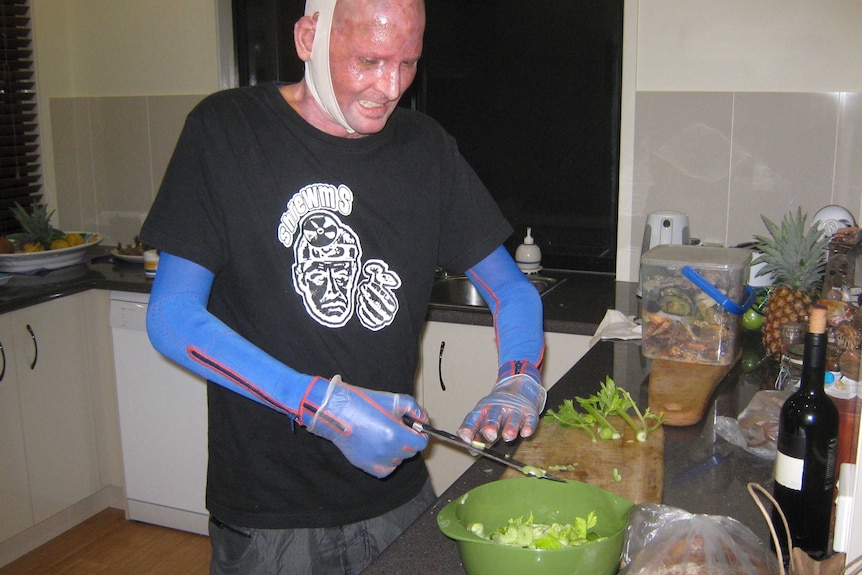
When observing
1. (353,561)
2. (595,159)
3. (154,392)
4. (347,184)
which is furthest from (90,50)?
(353,561)

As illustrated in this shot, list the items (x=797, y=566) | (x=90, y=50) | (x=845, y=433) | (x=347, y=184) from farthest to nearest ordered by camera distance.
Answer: (x=90, y=50) → (x=347, y=184) → (x=845, y=433) → (x=797, y=566)

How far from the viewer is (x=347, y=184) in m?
1.29

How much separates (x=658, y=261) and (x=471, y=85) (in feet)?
4.09

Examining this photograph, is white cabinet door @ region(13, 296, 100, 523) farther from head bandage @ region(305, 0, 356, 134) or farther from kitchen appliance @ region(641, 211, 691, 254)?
kitchen appliance @ region(641, 211, 691, 254)

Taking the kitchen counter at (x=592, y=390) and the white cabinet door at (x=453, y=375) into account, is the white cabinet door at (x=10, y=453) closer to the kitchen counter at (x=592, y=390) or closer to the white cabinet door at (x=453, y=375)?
the kitchen counter at (x=592, y=390)

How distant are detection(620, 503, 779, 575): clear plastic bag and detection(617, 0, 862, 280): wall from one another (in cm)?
178

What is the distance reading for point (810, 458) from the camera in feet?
3.30

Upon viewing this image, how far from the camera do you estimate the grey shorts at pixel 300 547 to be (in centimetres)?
128

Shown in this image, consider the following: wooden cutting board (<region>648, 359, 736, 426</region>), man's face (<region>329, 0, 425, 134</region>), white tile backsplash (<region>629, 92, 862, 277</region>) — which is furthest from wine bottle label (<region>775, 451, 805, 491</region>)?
white tile backsplash (<region>629, 92, 862, 277</region>)

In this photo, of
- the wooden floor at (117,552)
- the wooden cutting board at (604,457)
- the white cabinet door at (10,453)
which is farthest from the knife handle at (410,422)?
the white cabinet door at (10,453)

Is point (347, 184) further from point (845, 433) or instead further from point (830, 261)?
point (830, 261)

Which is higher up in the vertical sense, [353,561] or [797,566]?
[797,566]

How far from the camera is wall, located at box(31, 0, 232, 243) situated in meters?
3.00

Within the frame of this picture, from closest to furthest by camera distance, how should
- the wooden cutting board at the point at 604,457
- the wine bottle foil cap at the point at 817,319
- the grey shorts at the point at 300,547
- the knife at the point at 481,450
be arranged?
1. the wine bottle foil cap at the point at 817,319
2. the knife at the point at 481,450
3. the wooden cutting board at the point at 604,457
4. the grey shorts at the point at 300,547
